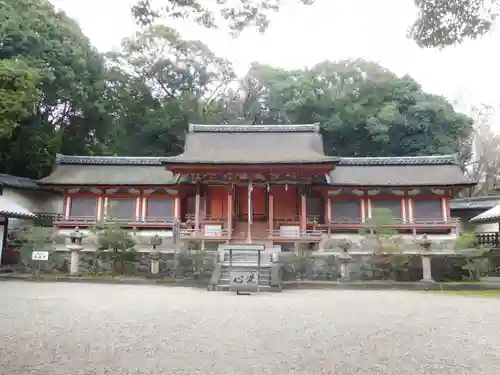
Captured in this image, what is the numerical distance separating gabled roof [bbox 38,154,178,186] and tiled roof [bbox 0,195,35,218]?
5.96ft

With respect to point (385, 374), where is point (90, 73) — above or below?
above

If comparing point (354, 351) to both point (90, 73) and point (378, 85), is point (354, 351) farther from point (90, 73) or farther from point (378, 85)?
point (378, 85)

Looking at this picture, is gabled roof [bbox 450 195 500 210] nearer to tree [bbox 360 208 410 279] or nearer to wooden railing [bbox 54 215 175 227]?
tree [bbox 360 208 410 279]

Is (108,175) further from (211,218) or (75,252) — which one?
(75,252)

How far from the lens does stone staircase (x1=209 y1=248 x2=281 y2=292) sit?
1327 centimetres

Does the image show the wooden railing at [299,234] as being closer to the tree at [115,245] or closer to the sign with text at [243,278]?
the sign with text at [243,278]

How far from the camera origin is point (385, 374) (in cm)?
446

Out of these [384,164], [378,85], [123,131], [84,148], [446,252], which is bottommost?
[446,252]

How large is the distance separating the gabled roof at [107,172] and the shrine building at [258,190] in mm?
54

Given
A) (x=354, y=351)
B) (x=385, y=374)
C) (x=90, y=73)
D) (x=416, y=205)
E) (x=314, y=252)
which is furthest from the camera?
(x=90, y=73)

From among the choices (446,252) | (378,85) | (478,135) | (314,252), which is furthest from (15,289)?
(478,135)

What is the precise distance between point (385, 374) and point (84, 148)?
29.6 m

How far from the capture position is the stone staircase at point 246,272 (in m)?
13.3

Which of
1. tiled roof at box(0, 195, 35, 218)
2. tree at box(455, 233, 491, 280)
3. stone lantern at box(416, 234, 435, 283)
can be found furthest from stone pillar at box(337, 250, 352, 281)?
tiled roof at box(0, 195, 35, 218)
